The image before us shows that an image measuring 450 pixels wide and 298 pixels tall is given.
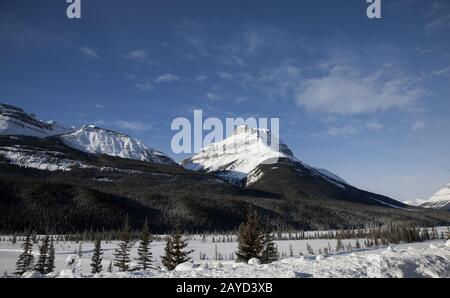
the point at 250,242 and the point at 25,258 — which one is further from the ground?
the point at 250,242

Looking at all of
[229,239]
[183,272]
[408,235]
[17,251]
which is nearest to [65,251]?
[17,251]

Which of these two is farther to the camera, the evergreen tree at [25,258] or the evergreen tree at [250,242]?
the evergreen tree at [25,258]

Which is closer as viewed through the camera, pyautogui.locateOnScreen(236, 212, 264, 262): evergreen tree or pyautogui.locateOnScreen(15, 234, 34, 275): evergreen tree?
pyautogui.locateOnScreen(236, 212, 264, 262): evergreen tree

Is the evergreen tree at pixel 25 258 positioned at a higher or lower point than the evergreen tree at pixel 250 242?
lower

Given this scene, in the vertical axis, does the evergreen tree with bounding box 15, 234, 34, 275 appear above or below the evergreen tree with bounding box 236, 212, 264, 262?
below

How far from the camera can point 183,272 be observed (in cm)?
1488

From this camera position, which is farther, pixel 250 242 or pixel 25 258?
pixel 25 258

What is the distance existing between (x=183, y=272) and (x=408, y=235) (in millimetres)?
160229
